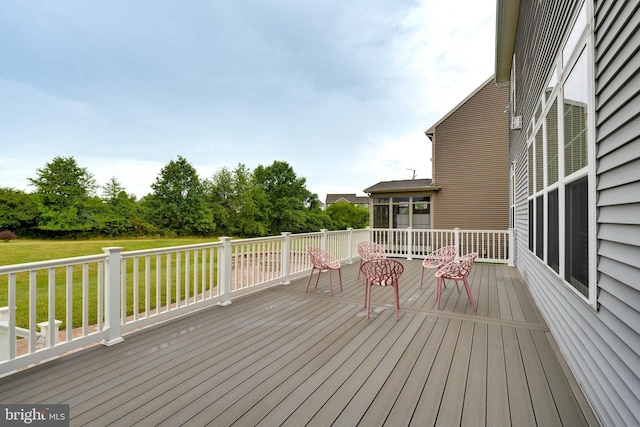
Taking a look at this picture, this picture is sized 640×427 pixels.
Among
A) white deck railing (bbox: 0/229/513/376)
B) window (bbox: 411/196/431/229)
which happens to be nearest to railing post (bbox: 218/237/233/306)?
white deck railing (bbox: 0/229/513/376)

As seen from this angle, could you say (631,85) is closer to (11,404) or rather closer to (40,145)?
(11,404)

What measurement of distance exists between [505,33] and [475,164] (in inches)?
222

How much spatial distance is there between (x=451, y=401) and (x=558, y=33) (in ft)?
11.0

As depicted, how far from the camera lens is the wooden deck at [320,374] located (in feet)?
5.89

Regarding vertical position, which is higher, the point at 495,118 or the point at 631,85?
the point at 495,118

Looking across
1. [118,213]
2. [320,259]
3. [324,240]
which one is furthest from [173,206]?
[320,259]

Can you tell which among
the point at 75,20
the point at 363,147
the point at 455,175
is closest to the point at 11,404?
the point at 75,20

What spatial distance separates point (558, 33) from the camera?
2.72 m

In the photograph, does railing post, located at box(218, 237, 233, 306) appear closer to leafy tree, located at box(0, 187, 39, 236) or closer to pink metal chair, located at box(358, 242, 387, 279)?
pink metal chair, located at box(358, 242, 387, 279)

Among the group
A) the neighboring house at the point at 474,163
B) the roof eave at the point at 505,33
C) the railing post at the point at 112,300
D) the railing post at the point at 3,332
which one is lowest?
the railing post at the point at 3,332

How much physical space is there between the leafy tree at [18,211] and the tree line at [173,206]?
0.04 meters

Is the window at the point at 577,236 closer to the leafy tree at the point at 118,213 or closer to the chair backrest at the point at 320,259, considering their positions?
the chair backrest at the point at 320,259

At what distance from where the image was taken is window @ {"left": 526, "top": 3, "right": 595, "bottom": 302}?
6.29ft

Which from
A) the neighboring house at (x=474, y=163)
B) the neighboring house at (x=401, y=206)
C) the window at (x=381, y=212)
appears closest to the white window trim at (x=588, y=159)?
the neighboring house at (x=474, y=163)
